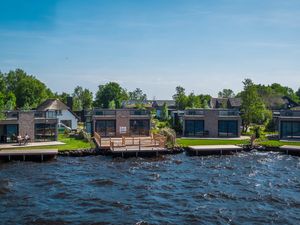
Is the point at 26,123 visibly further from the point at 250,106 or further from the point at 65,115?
the point at 250,106

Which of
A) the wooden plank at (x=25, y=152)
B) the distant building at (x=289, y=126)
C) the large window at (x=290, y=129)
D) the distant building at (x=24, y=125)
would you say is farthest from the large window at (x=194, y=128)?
the wooden plank at (x=25, y=152)

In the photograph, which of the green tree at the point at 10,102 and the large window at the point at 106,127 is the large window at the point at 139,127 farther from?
the green tree at the point at 10,102

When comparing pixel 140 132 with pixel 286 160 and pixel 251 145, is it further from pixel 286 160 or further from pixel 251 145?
pixel 286 160

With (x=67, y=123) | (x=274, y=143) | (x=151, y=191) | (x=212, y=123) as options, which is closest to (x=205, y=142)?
(x=212, y=123)

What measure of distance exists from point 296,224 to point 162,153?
24.2 metres

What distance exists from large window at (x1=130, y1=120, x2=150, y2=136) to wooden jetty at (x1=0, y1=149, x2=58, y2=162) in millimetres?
16969

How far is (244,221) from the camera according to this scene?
22438 millimetres

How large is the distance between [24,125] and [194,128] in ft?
78.5

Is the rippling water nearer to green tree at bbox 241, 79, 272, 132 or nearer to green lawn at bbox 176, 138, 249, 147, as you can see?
green lawn at bbox 176, 138, 249, 147

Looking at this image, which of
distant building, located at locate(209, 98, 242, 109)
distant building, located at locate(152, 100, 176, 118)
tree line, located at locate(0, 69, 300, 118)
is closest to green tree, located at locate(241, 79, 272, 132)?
tree line, located at locate(0, 69, 300, 118)

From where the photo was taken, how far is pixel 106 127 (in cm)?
5556

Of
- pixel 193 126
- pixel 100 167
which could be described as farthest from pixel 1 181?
pixel 193 126

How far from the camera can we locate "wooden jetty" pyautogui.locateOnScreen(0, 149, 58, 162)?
40.4m

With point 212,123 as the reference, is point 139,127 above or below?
below
